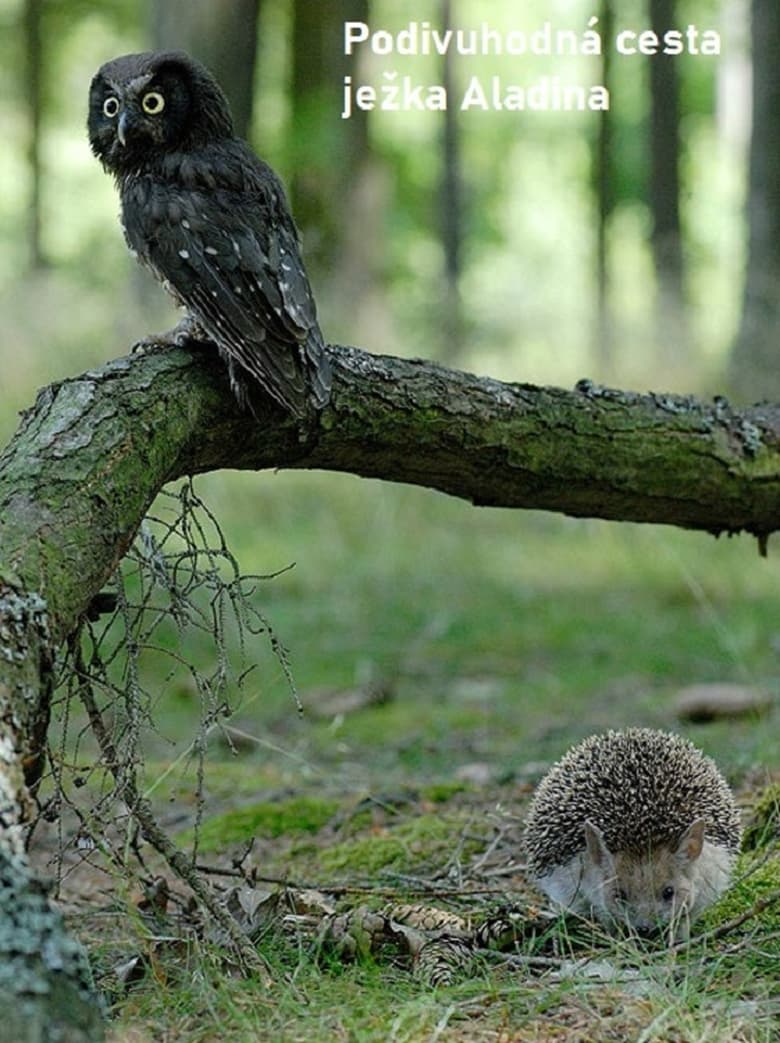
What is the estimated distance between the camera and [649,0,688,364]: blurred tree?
20906mm

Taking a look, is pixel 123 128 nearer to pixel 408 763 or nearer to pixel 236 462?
pixel 236 462

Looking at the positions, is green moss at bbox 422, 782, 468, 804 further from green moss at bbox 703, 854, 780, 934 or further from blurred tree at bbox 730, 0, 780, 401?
blurred tree at bbox 730, 0, 780, 401

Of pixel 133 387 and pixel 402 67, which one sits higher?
pixel 402 67

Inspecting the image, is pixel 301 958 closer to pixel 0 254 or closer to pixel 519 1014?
pixel 519 1014

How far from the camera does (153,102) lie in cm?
410

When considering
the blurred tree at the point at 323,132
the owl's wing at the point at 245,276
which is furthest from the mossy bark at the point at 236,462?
the blurred tree at the point at 323,132

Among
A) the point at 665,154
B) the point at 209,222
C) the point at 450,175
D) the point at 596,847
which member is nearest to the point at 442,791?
the point at 596,847

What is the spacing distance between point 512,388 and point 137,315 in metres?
6.77

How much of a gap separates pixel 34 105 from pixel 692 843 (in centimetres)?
2740

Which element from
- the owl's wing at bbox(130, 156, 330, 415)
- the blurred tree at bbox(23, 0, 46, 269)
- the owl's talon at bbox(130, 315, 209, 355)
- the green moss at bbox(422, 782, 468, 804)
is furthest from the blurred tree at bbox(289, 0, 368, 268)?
the blurred tree at bbox(23, 0, 46, 269)

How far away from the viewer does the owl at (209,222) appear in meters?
3.64

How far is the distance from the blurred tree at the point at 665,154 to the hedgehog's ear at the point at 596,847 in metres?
17.3

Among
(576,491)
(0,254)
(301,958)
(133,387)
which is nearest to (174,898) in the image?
(301,958)

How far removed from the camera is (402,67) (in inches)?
1104
